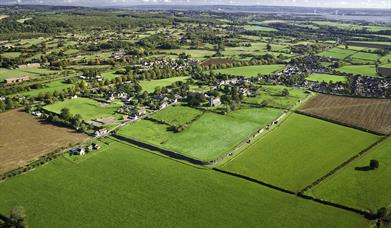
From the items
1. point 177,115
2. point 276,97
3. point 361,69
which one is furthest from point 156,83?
point 361,69

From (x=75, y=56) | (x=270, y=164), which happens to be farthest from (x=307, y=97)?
(x=75, y=56)

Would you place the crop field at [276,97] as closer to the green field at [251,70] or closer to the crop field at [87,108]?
the green field at [251,70]

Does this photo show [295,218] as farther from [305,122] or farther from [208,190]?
[305,122]

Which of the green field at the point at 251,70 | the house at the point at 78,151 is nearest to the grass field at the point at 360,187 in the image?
the house at the point at 78,151

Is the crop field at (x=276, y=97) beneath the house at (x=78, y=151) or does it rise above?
above

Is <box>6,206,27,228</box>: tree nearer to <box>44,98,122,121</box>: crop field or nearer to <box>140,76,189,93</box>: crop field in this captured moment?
<box>44,98,122,121</box>: crop field

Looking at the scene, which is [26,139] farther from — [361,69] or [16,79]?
[361,69]
